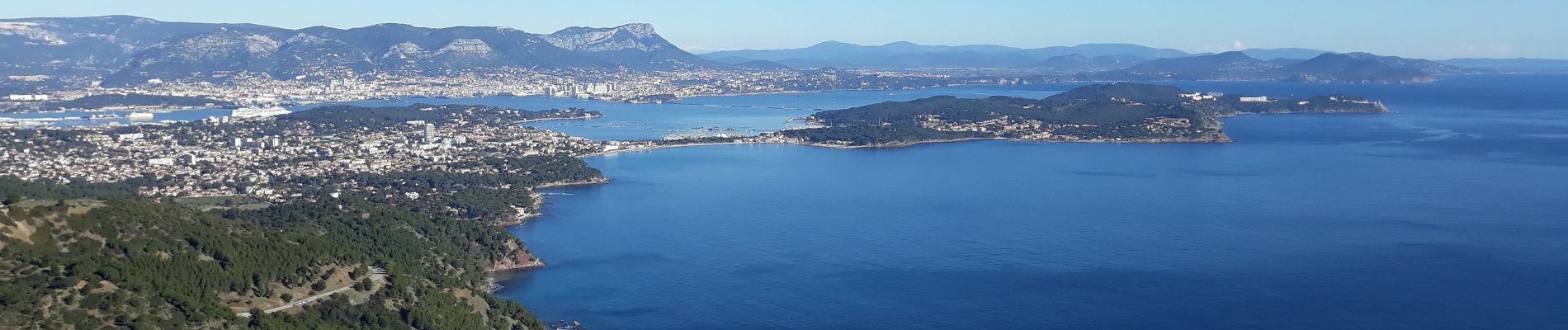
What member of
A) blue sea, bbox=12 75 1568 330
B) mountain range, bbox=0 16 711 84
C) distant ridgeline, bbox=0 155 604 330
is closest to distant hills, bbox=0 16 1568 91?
mountain range, bbox=0 16 711 84

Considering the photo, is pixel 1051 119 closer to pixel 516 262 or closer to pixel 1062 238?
pixel 1062 238

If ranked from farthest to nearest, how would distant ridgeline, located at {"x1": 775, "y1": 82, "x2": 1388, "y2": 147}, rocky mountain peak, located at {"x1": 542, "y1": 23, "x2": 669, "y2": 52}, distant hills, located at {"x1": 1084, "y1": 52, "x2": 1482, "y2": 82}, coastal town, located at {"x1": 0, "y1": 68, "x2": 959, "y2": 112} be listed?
rocky mountain peak, located at {"x1": 542, "y1": 23, "x2": 669, "y2": 52}
distant hills, located at {"x1": 1084, "y1": 52, "x2": 1482, "y2": 82}
coastal town, located at {"x1": 0, "y1": 68, "x2": 959, "y2": 112}
distant ridgeline, located at {"x1": 775, "y1": 82, "x2": 1388, "y2": 147}

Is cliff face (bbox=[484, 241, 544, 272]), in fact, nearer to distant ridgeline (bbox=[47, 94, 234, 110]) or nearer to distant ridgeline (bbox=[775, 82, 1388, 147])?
distant ridgeline (bbox=[775, 82, 1388, 147])

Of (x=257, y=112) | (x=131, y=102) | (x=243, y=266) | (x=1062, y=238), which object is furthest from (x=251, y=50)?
(x=243, y=266)

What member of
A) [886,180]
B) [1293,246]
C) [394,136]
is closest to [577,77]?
[394,136]

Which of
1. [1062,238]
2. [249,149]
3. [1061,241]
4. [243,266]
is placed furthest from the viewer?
[249,149]

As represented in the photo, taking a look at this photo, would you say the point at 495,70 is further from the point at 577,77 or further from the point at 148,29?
the point at 148,29

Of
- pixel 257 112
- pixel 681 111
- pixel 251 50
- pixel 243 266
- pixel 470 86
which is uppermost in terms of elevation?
pixel 251 50
